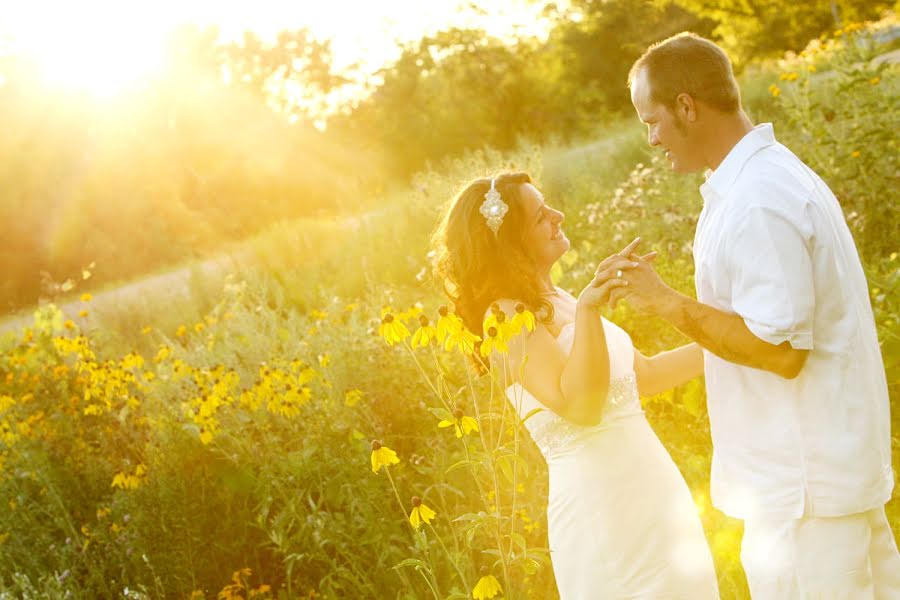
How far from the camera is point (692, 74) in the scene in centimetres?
194

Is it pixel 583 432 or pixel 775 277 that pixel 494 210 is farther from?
pixel 775 277

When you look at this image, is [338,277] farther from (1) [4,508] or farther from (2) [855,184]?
(2) [855,184]

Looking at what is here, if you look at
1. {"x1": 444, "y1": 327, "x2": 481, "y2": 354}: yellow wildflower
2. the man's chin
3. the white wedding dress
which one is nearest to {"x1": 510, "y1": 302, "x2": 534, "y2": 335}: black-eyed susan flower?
{"x1": 444, "y1": 327, "x2": 481, "y2": 354}: yellow wildflower

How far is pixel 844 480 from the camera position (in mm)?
1801

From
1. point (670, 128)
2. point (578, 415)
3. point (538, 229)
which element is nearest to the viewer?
point (670, 128)

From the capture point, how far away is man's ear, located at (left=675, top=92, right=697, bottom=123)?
1.96 m

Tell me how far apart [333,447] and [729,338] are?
266cm

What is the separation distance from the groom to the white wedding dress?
0.41 metres

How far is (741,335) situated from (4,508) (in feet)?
14.1

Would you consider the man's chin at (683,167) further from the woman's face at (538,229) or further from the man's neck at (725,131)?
the woman's face at (538,229)

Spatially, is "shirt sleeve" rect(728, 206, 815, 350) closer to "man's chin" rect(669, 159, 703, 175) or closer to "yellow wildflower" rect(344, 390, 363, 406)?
"man's chin" rect(669, 159, 703, 175)

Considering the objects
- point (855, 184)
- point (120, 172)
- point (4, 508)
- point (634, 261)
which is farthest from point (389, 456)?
point (120, 172)

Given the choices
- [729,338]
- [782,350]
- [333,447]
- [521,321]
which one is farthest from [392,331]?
[333,447]

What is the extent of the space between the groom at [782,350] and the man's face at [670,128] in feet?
0.05
